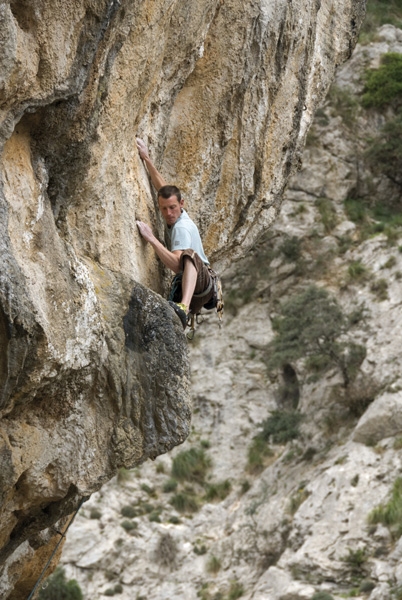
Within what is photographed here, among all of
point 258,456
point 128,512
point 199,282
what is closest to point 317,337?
point 258,456

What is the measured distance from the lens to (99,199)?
7.29 metres

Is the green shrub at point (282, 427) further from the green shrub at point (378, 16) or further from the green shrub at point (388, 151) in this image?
the green shrub at point (378, 16)

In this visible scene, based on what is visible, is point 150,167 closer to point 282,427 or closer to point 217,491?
point 282,427

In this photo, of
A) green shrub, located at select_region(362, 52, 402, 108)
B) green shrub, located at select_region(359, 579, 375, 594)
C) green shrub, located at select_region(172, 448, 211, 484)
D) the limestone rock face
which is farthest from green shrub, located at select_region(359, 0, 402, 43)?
the limestone rock face

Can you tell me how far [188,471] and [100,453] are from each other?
51.1 feet

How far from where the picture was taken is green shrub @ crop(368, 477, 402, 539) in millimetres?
17469

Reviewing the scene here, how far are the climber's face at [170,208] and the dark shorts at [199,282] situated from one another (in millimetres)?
465

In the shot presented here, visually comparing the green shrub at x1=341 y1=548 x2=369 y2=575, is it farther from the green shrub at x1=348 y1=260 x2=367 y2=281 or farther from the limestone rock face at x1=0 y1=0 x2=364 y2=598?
the limestone rock face at x1=0 y1=0 x2=364 y2=598

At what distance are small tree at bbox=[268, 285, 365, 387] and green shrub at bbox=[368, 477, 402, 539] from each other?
4106 millimetres

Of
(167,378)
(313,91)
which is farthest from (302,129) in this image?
(167,378)

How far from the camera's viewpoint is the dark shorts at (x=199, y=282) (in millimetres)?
8117

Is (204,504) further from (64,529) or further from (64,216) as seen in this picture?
(64,216)

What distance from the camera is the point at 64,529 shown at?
32.1 feet

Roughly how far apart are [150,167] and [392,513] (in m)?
11.4
